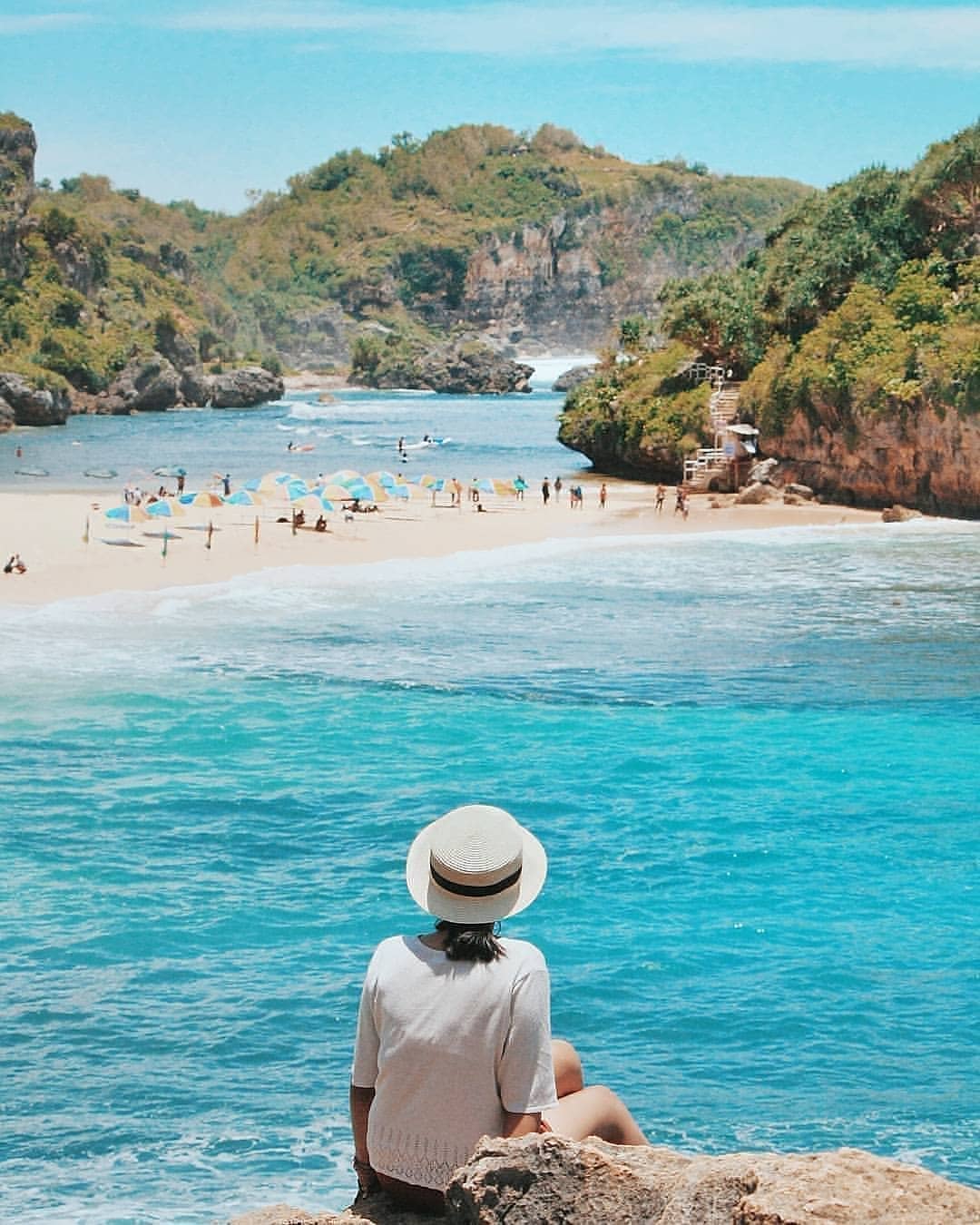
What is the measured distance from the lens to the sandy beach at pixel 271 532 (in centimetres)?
2894

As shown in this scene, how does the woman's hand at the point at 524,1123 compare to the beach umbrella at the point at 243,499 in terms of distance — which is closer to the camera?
the woman's hand at the point at 524,1123

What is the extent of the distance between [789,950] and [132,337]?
113627mm

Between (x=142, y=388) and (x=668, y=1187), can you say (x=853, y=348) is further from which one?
(x=142, y=388)

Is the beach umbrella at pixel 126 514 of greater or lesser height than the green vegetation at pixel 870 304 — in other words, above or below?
below

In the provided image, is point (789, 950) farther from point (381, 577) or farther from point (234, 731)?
point (381, 577)

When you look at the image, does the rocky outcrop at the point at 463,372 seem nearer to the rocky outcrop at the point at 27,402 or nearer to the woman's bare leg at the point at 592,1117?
the rocky outcrop at the point at 27,402

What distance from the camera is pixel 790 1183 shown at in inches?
126

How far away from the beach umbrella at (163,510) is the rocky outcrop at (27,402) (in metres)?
52.0

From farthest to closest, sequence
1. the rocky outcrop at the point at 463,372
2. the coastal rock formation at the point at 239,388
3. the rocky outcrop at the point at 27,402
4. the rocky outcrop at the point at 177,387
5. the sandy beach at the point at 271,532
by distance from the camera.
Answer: the rocky outcrop at the point at 463,372 < the coastal rock formation at the point at 239,388 < the rocky outcrop at the point at 177,387 < the rocky outcrop at the point at 27,402 < the sandy beach at the point at 271,532

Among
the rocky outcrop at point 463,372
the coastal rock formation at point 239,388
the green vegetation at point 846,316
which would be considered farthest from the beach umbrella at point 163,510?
the rocky outcrop at point 463,372

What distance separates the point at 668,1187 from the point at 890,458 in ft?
126

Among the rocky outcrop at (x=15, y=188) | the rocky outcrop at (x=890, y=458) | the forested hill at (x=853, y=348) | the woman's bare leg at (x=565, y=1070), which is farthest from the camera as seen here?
the rocky outcrop at (x=15, y=188)

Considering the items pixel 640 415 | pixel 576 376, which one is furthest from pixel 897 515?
pixel 576 376

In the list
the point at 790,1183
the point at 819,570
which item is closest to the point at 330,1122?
the point at 790,1183
